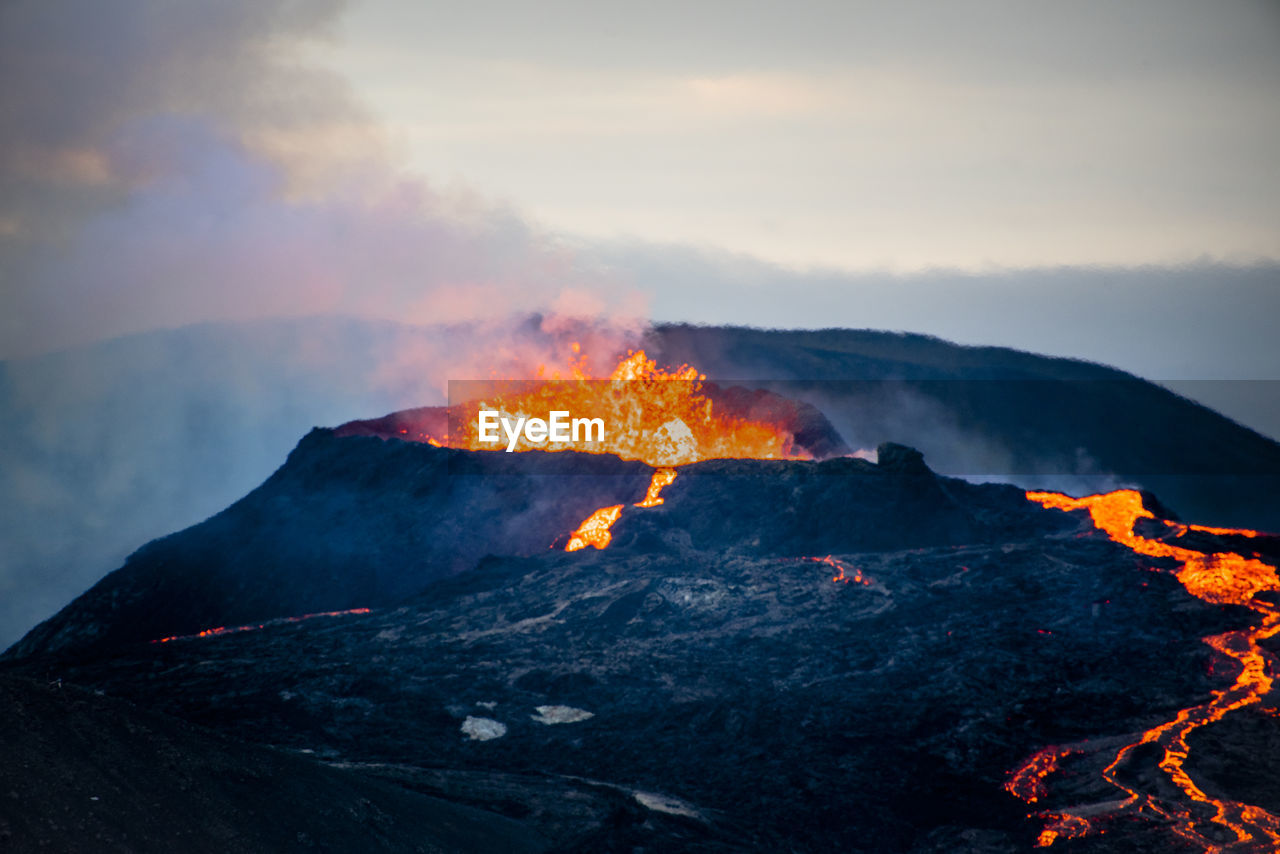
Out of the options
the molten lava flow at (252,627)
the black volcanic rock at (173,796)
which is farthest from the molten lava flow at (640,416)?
the black volcanic rock at (173,796)

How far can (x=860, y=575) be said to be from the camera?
2367cm

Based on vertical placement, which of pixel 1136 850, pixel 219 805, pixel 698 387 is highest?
pixel 698 387

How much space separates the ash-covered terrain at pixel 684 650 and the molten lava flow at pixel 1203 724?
24 cm

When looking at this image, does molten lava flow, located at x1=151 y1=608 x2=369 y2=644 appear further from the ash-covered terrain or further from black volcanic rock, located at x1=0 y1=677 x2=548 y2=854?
black volcanic rock, located at x1=0 y1=677 x2=548 y2=854

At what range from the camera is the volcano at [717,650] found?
43.5 feet

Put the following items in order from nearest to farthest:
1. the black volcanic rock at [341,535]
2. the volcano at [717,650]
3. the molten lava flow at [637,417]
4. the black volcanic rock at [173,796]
Result: the black volcanic rock at [173,796] → the volcano at [717,650] → the black volcanic rock at [341,535] → the molten lava flow at [637,417]

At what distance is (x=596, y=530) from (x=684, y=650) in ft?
28.2

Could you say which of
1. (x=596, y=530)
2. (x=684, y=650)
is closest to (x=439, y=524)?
(x=596, y=530)

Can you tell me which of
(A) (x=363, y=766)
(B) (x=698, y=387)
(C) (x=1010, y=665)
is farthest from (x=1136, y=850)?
(B) (x=698, y=387)

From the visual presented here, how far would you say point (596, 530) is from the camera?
28219 mm

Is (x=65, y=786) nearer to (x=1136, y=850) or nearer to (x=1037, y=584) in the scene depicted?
(x=1136, y=850)

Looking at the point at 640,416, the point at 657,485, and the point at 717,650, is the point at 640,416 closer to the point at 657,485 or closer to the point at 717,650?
the point at 657,485

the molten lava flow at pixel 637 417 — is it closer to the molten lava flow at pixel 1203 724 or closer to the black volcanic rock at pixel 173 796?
the molten lava flow at pixel 1203 724

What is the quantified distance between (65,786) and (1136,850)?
37.5 ft
